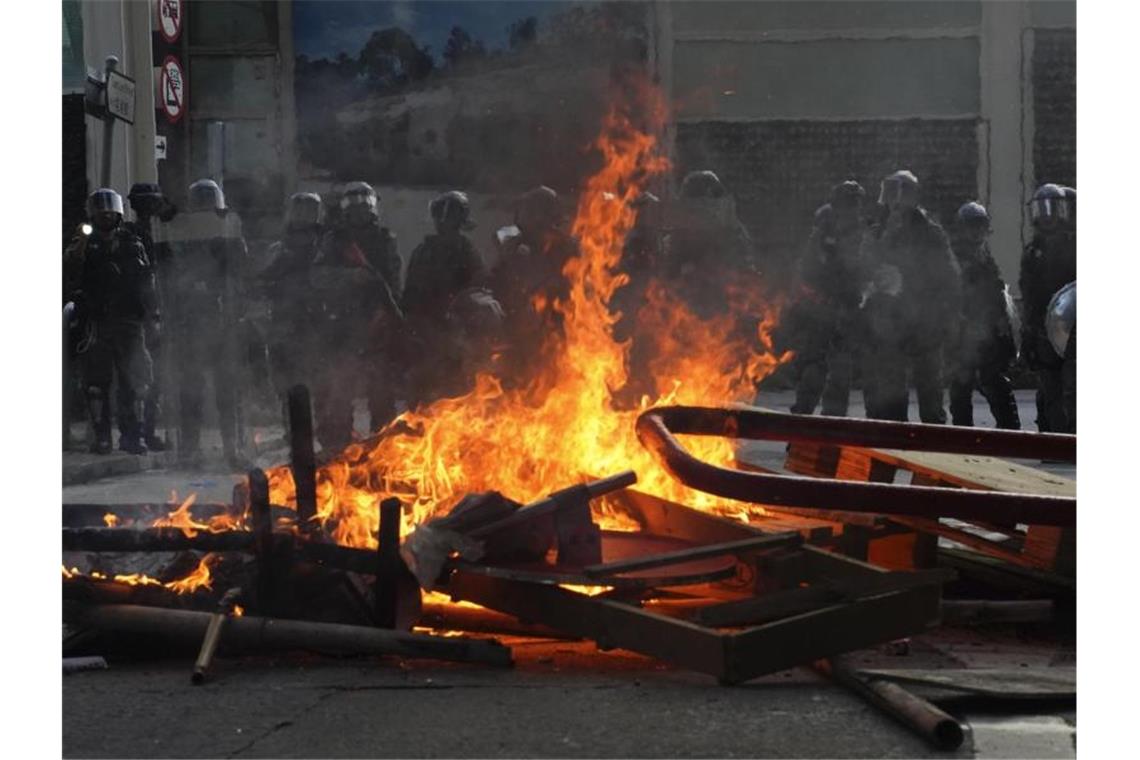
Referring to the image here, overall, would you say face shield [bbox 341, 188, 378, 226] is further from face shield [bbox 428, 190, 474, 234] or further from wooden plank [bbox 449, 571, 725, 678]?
wooden plank [bbox 449, 571, 725, 678]

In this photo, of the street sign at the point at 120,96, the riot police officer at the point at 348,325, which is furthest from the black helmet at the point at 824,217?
the street sign at the point at 120,96

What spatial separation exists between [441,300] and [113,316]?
2.53 metres

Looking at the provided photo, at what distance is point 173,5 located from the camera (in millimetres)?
16312

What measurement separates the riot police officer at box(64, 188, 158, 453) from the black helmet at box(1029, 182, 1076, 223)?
664 cm

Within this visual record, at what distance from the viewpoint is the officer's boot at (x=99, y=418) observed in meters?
11.2

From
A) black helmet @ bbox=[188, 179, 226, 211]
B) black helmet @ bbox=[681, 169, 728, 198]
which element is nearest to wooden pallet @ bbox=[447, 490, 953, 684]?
black helmet @ bbox=[681, 169, 728, 198]

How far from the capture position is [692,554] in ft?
15.3

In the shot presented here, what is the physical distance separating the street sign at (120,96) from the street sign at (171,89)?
3.28m

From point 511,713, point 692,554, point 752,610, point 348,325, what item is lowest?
point 511,713

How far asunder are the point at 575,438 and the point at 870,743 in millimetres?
2652

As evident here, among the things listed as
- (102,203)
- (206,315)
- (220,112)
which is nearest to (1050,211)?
(206,315)

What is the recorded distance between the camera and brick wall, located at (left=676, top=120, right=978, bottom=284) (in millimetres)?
19203

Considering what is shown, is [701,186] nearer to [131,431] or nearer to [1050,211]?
[1050,211]

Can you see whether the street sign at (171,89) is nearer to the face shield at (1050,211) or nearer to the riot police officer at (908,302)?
the riot police officer at (908,302)
